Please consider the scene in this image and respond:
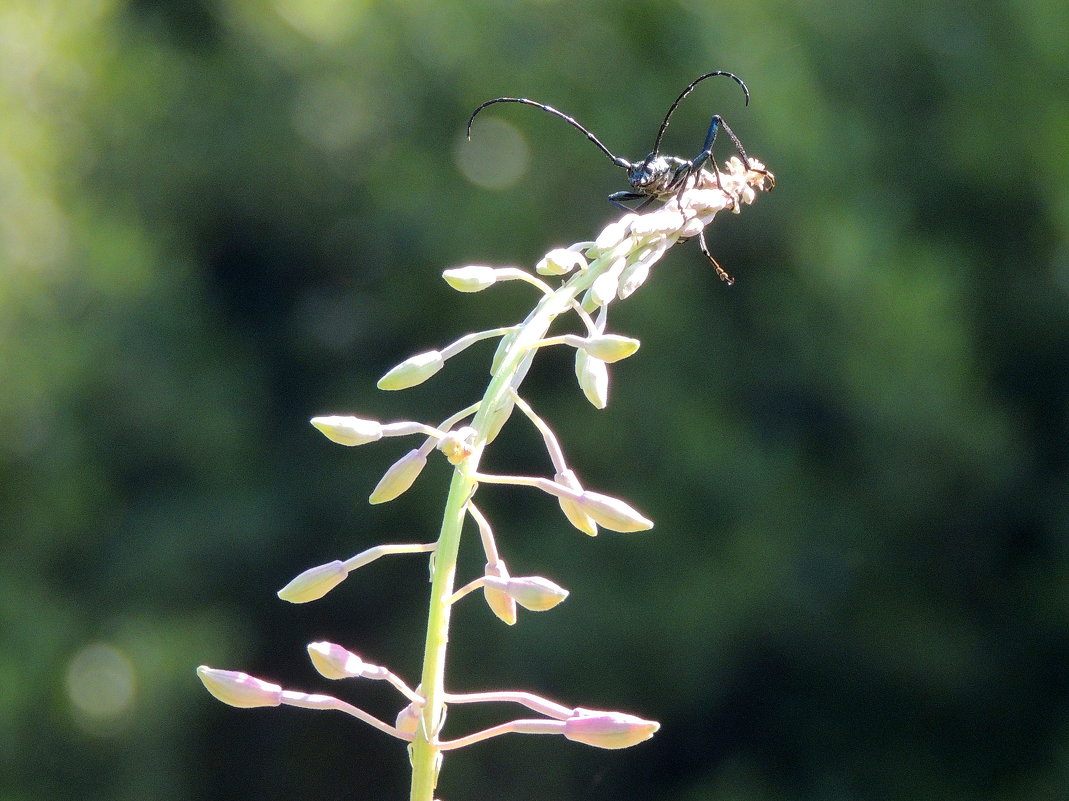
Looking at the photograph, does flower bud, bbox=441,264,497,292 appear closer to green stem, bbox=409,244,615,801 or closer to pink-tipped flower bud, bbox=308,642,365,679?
green stem, bbox=409,244,615,801

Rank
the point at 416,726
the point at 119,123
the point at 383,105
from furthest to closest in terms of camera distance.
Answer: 1. the point at 119,123
2. the point at 383,105
3. the point at 416,726

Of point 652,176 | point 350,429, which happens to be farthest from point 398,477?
point 652,176

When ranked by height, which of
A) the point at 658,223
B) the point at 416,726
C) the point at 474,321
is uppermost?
the point at 474,321

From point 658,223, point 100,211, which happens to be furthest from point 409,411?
point 658,223

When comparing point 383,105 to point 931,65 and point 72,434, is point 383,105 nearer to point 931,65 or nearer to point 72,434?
point 72,434

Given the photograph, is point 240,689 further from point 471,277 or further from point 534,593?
point 471,277

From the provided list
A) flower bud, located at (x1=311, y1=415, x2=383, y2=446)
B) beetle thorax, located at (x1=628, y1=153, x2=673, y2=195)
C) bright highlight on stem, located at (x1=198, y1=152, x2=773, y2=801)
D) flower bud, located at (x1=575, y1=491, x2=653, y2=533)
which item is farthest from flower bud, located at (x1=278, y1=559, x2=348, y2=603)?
beetle thorax, located at (x1=628, y1=153, x2=673, y2=195)
